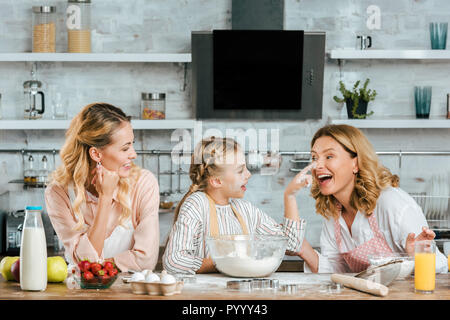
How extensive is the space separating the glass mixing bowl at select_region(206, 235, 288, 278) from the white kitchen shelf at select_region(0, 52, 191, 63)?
2.25 meters

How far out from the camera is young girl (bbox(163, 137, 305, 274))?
206cm

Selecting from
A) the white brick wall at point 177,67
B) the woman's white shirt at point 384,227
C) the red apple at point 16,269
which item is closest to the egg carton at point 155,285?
the red apple at point 16,269

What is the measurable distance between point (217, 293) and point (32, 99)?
275cm

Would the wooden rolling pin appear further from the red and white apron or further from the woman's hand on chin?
the woman's hand on chin

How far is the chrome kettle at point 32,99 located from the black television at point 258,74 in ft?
3.09

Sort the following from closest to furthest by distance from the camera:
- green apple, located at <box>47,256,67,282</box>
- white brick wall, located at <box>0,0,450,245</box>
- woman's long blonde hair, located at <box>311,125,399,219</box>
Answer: green apple, located at <box>47,256,67,282</box> < woman's long blonde hair, located at <box>311,125,399,219</box> < white brick wall, located at <box>0,0,450,245</box>

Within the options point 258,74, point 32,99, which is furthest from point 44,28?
point 258,74

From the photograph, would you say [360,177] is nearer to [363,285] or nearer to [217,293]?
[363,285]

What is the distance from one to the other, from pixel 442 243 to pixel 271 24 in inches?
65.0

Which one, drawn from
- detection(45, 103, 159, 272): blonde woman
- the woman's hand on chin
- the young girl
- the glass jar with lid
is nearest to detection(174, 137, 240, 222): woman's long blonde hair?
the young girl

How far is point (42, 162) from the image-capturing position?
4.16 m

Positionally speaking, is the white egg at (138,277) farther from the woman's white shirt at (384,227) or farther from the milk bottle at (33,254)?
the woman's white shirt at (384,227)

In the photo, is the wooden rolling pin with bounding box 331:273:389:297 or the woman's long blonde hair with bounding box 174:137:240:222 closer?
the wooden rolling pin with bounding box 331:273:389:297
